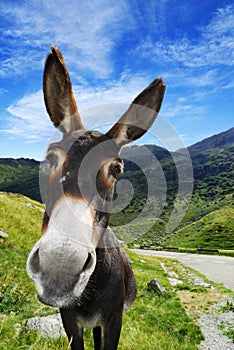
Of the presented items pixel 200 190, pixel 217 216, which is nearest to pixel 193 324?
pixel 217 216

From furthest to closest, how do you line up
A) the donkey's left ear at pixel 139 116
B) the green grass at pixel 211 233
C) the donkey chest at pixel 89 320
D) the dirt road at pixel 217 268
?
the green grass at pixel 211 233
the dirt road at pixel 217 268
the donkey chest at pixel 89 320
the donkey's left ear at pixel 139 116

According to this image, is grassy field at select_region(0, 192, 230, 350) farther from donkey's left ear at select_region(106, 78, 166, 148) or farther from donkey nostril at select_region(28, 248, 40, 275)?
donkey's left ear at select_region(106, 78, 166, 148)

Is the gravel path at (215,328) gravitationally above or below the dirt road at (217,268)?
above

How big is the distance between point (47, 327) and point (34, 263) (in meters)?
4.76

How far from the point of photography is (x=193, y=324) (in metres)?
11.6

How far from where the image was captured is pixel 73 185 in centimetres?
316

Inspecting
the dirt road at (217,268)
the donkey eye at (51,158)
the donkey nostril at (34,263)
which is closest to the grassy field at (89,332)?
the donkey nostril at (34,263)

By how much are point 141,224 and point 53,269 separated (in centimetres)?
287

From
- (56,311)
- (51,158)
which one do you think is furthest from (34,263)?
(56,311)

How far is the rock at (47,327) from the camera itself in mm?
6379

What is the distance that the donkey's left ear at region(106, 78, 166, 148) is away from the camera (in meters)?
4.04

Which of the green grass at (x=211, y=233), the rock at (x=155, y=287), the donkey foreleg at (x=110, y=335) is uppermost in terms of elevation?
the donkey foreleg at (x=110, y=335)

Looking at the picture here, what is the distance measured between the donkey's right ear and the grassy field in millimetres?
3468

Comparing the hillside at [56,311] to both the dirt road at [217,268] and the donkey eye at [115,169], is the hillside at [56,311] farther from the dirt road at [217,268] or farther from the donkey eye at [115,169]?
the dirt road at [217,268]
